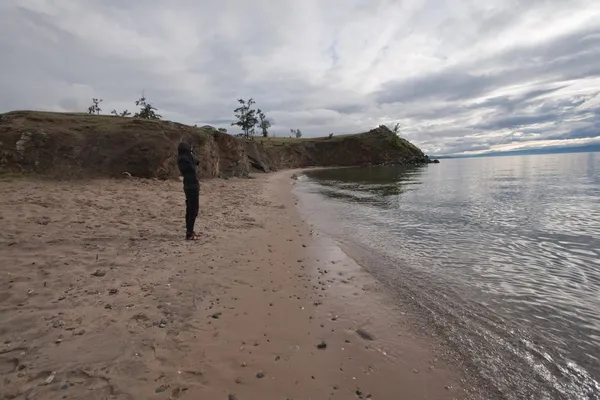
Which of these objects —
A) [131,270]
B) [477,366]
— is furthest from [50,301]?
[477,366]

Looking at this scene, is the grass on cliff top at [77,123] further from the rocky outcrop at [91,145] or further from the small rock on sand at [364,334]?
the small rock on sand at [364,334]

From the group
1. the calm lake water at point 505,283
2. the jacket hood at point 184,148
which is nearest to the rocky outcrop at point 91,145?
the jacket hood at point 184,148

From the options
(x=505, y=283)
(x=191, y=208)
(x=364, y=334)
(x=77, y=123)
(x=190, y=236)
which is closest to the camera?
(x=364, y=334)

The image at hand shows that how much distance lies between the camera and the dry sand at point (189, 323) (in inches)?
123

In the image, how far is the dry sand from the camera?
3115mm

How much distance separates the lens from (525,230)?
10.8 metres

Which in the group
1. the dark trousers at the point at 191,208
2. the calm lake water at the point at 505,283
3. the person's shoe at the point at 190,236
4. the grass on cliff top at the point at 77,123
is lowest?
the calm lake water at the point at 505,283

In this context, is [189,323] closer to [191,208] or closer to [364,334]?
[364,334]

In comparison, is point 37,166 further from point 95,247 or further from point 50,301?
point 50,301

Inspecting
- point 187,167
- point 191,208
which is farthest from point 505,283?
point 187,167

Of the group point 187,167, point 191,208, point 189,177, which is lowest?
point 191,208

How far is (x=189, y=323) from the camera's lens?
4.21m

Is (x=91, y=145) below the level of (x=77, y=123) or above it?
below

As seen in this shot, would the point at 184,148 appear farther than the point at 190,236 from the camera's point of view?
Yes
